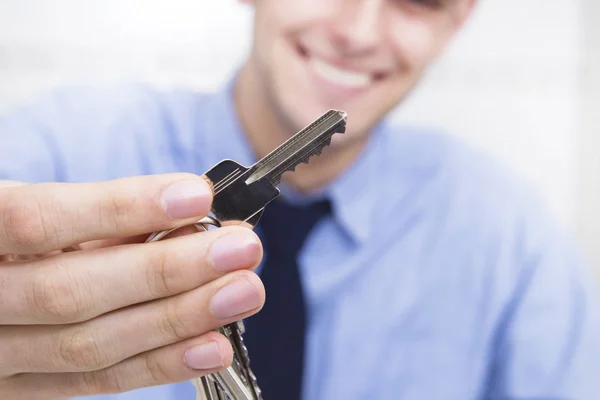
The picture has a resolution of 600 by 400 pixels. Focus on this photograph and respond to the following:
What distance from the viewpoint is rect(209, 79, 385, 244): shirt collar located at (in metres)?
0.62

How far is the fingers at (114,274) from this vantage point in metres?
0.26

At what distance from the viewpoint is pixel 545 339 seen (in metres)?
0.66

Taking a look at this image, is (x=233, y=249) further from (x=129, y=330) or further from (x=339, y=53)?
(x=339, y=53)

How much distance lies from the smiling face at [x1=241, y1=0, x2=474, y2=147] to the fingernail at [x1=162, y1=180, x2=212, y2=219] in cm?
39

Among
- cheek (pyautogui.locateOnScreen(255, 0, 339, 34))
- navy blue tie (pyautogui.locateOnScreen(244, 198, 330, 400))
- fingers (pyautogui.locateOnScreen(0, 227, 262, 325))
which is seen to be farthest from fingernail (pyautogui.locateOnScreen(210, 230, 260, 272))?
cheek (pyautogui.locateOnScreen(255, 0, 339, 34))

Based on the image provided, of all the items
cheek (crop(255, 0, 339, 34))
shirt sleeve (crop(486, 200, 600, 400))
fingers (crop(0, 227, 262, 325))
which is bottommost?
shirt sleeve (crop(486, 200, 600, 400))

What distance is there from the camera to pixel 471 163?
0.72 m

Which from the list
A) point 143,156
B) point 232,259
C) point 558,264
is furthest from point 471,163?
point 232,259

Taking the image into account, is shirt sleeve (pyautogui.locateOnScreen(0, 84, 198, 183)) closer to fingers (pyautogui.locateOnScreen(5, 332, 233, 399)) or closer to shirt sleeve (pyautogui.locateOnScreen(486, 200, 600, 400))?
fingers (pyautogui.locateOnScreen(5, 332, 233, 399))

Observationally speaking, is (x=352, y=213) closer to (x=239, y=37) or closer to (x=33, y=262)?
(x=239, y=37)

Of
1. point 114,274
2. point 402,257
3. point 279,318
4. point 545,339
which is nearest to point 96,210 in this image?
point 114,274

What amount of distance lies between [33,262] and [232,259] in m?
0.11

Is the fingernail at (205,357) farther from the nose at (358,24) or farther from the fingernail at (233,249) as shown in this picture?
the nose at (358,24)

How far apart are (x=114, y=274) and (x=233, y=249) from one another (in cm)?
6
